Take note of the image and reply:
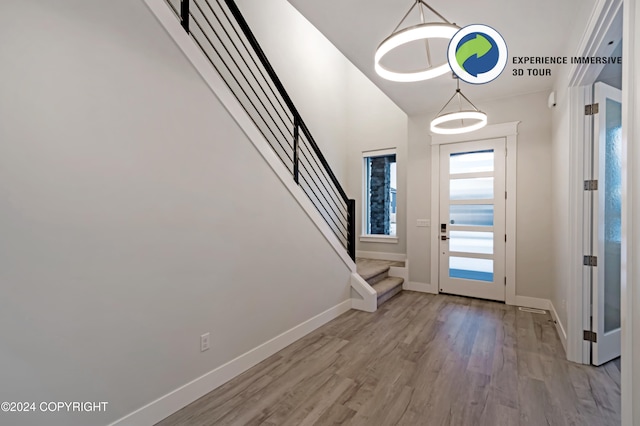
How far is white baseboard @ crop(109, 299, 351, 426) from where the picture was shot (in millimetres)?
1730

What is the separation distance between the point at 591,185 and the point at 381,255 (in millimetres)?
3585

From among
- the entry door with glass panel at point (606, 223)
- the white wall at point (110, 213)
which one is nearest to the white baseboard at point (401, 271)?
the entry door with glass panel at point (606, 223)

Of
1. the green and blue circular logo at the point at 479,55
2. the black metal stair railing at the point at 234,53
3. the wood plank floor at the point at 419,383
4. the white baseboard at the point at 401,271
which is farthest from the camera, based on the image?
the white baseboard at the point at 401,271

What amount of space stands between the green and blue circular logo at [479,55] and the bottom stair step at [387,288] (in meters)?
3.07

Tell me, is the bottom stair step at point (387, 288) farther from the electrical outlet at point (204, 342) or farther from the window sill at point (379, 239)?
the electrical outlet at point (204, 342)

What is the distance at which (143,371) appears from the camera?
1.72 m

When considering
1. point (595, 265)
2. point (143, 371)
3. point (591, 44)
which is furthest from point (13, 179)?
point (595, 265)

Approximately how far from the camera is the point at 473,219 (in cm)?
430

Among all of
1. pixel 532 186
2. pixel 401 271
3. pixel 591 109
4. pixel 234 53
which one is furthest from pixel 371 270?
pixel 234 53

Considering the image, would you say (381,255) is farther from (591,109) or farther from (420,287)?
(591,109)

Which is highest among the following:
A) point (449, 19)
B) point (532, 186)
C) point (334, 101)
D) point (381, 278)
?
point (334, 101)

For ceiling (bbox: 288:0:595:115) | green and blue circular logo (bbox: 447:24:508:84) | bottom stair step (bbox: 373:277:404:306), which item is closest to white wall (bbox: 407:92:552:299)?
ceiling (bbox: 288:0:595:115)

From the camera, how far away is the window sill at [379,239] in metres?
5.54

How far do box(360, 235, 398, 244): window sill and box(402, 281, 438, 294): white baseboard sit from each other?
0.93 meters
